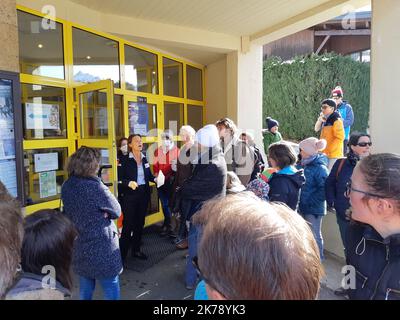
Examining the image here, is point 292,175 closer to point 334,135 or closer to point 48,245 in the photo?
point 334,135

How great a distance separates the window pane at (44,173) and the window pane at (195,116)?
2993 millimetres

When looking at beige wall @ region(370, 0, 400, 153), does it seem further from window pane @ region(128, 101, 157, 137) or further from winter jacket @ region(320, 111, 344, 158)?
window pane @ region(128, 101, 157, 137)

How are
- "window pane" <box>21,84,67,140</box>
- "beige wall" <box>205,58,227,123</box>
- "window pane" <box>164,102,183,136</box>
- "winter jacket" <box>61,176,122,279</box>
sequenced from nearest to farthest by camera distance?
"winter jacket" <box>61,176,122,279</box> → "window pane" <box>21,84,67,140</box> → "window pane" <box>164,102,183,136</box> → "beige wall" <box>205,58,227,123</box>

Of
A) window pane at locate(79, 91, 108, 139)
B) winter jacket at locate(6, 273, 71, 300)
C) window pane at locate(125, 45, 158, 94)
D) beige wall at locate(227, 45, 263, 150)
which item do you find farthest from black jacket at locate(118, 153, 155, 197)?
beige wall at locate(227, 45, 263, 150)

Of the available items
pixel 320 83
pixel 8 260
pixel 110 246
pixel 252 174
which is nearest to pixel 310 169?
pixel 252 174

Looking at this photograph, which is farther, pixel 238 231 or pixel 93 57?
pixel 93 57

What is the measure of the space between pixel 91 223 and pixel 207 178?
1190mm

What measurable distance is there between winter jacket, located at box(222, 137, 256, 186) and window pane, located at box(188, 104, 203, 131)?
8.89 feet

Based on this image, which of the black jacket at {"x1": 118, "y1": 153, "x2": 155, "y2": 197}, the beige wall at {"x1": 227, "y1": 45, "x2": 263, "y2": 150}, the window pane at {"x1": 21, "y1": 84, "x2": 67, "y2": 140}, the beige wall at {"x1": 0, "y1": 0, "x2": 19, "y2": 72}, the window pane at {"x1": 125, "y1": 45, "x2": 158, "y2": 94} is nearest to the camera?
the beige wall at {"x1": 0, "y1": 0, "x2": 19, "y2": 72}

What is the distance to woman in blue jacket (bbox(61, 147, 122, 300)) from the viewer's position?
2412 millimetres

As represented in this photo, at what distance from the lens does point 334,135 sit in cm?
456

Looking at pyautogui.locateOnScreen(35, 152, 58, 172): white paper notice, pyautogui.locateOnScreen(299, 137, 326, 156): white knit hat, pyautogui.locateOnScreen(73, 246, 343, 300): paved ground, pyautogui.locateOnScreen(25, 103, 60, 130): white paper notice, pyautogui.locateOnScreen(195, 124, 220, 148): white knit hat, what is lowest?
pyautogui.locateOnScreen(73, 246, 343, 300): paved ground

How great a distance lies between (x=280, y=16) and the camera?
17.2 ft

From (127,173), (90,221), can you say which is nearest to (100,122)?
(127,173)
